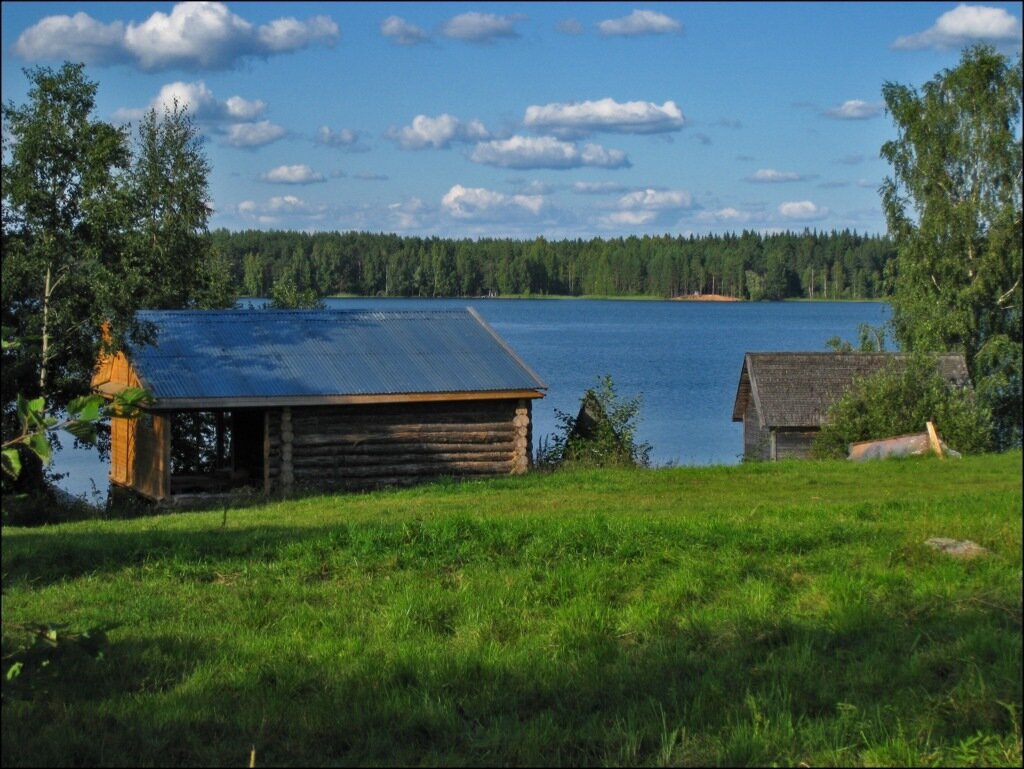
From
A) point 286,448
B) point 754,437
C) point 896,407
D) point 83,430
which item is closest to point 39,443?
point 83,430

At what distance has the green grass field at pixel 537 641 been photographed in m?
5.85

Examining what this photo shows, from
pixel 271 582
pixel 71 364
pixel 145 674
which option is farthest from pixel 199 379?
pixel 145 674

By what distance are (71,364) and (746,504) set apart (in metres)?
11.7

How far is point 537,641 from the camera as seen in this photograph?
25.7 feet

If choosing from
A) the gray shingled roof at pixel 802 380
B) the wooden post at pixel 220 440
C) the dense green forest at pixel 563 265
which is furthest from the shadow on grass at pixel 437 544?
the dense green forest at pixel 563 265

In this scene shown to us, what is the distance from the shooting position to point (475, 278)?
524 feet

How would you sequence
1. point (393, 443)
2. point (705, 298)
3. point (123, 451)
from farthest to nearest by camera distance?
point (705, 298)
point (123, 451)
point (393, 443)

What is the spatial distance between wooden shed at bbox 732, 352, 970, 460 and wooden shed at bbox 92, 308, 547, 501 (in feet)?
28.2

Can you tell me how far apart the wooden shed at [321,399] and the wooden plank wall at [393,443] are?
0.02m

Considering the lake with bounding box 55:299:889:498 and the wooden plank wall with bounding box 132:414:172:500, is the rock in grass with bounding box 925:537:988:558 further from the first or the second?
the lake with bounding box 55:299:889:498

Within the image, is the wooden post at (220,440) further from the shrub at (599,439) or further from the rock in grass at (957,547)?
the rock in grass at (957,547)

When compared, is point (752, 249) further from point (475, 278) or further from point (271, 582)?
point (271, 582)

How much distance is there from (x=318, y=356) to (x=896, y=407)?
1269cm

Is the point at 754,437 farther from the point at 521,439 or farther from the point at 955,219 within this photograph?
the point at 521,439
